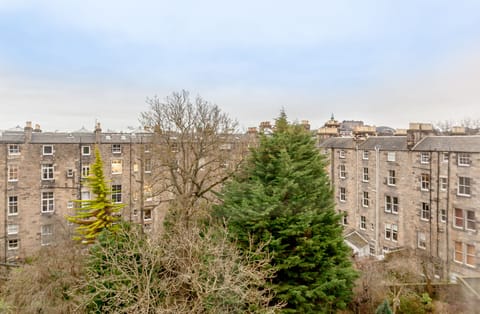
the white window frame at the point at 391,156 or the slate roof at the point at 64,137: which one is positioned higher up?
the slate roof at the point at 64,137

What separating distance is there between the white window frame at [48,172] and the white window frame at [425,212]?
34375mm

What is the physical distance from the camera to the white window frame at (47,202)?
100 feet

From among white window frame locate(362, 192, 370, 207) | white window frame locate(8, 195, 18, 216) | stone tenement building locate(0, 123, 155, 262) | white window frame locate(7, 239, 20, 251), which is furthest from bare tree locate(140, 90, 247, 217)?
white window frame locate(7, 239, 20, 251)

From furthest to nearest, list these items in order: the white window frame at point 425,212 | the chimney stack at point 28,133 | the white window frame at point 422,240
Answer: the chimney stack at point 28,133 < the white window frame at point 422,240 < the white window frame at point 425,212

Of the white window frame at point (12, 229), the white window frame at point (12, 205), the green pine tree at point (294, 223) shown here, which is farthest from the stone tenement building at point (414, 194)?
the white window frame at point (12, 229)

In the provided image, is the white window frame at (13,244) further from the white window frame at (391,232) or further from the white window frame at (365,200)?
the white window frame at (391,232)

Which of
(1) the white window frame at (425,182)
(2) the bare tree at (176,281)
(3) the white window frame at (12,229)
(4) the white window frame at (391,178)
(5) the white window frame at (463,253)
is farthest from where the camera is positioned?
(3) the white window frame at (12,229)

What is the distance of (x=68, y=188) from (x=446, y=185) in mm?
34403

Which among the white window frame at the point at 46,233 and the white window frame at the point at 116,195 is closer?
the white window frame at the point at 46,233

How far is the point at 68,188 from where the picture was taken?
31.5 meters

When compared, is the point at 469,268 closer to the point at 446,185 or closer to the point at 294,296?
the point at 446,185

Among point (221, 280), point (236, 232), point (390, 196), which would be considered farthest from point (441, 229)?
point (221, 280)

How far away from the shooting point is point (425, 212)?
25969 mm

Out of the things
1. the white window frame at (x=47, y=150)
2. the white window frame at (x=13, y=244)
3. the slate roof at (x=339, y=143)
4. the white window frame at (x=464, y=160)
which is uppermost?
the slate roof at (x=339, y=143)
